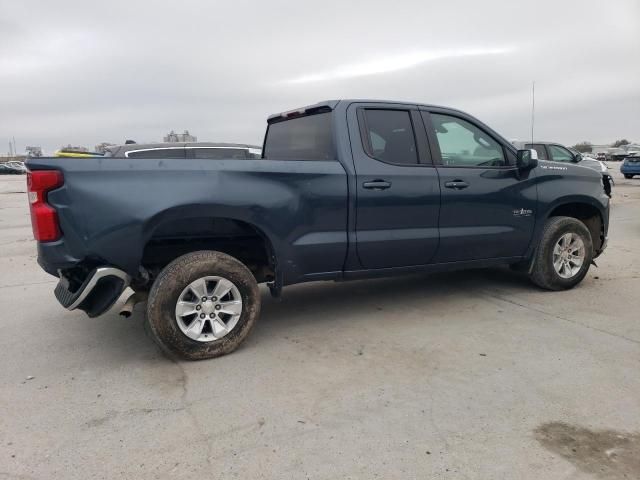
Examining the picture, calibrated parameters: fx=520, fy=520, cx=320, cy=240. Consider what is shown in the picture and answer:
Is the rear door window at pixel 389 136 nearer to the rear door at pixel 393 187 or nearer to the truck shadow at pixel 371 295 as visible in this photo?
the rear door at pixel 393 187

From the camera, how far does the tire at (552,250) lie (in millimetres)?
5430

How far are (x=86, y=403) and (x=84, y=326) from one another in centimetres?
167

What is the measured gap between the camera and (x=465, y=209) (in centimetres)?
484

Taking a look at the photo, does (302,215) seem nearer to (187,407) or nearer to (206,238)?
(206,238)

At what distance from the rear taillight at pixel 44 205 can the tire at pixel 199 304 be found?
76cm

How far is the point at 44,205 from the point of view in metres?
3.44

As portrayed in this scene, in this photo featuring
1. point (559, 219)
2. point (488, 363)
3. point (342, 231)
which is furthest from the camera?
point (559, 219)

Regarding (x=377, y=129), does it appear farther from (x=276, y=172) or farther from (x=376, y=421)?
(x=376, y=421)

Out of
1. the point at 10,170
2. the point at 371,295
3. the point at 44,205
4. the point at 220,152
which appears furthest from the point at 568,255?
the point at 10,170

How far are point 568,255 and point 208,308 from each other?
3946 mm

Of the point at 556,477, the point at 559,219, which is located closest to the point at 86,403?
the point at 556,477

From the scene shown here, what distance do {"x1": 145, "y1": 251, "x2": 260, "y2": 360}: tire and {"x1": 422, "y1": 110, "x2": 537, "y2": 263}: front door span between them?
6.23 feet

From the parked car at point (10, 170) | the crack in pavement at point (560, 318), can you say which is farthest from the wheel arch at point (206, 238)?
the parked car at point (10, 170)

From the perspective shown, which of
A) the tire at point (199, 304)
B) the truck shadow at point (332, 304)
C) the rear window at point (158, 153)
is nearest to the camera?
the tire at point (199, 304)
